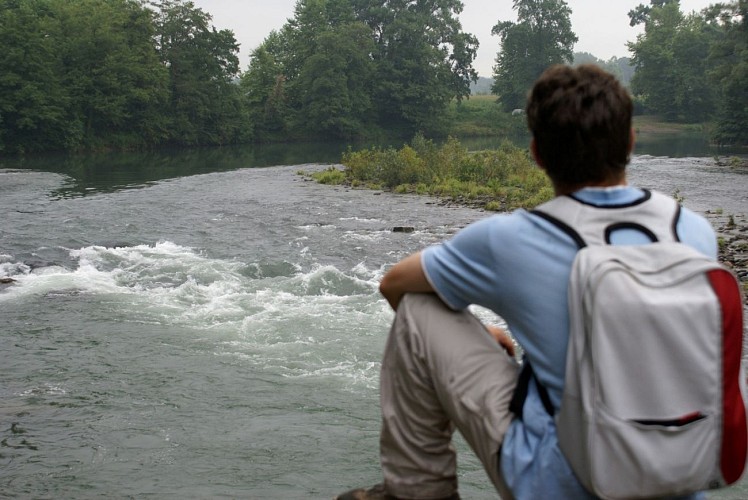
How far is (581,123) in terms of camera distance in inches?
89.4

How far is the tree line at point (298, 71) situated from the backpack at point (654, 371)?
4487 cm

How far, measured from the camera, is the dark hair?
227cm

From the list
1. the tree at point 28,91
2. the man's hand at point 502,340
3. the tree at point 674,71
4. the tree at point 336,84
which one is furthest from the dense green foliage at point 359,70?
the man's hand at point 502,340

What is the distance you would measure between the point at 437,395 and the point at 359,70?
68.8 meters

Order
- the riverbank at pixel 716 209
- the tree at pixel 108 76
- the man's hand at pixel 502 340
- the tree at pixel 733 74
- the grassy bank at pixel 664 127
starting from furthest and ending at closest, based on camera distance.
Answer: the grassy bank at pixel 664 127, the tree at pixel 108 76, the tree at pixel 733 74, the riverbank at pixel 716 209, the man's hand at pixel 502 340

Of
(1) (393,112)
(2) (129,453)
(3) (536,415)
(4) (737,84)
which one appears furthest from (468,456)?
(1) (393,112)

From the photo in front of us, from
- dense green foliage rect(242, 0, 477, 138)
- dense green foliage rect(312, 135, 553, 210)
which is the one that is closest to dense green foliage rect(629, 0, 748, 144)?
dense green foliage rect(242, 0, 477, 138)

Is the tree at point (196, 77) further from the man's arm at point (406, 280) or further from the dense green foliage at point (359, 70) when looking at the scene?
the man's arm at point (406, 280)

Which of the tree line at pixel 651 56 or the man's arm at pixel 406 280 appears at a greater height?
the tree line at pixel 651 56

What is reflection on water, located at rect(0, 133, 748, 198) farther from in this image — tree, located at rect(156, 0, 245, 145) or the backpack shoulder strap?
the backpack shoulder strap

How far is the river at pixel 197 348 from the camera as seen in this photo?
5168 millimetres

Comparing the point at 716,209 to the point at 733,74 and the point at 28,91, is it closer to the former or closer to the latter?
the point at 733,74

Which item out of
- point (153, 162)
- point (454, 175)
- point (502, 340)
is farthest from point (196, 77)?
point (502, 340)

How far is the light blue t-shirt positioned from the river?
94.1 inches
